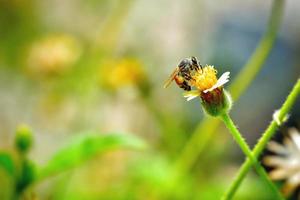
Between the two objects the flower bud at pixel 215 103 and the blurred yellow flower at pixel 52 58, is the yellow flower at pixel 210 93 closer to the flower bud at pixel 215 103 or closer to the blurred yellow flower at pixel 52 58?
the flower bud at pixel 215 103

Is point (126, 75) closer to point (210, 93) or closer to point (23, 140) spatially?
point (23, 140)

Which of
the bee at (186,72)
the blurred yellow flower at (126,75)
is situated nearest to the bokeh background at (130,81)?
the blurred yellow flower at (126,75)

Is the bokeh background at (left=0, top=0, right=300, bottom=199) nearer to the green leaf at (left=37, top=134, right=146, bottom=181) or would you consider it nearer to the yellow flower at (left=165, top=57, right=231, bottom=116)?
the green leaf at (left=37, top=134, right=146, bottom=181)

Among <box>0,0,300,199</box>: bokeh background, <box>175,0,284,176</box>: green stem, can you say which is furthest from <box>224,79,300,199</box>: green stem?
<box>0,0,300,199</box>: bokeh background

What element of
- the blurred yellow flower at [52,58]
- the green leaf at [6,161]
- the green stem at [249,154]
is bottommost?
the green stem at [249,154]

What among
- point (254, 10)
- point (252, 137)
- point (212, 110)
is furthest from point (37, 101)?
point (212, 110)
